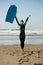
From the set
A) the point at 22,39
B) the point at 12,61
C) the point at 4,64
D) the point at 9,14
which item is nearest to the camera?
the point at 4,64

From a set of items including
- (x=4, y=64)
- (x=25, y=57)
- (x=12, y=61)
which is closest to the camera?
(x=4, y=64)

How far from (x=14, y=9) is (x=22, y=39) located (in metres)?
1.92

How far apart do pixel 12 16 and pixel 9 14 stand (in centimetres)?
29

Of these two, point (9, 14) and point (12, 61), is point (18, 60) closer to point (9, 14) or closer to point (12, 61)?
point (12, 61)

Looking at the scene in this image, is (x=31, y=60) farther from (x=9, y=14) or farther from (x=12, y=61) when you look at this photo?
(x=9, y=14)

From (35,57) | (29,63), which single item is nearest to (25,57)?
(35,57)

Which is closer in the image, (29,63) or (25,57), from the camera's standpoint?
(29,63)

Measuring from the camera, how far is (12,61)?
8.18m

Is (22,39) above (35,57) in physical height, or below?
above

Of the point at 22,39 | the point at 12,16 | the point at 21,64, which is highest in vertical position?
the point at 12,16

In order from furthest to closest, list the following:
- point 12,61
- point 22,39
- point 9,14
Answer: point 9,14 → point 22,39 → point 12,61

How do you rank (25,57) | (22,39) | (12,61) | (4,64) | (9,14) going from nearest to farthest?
(4,64) → (12,61) → (25,57) → (22,39) → (9,14)

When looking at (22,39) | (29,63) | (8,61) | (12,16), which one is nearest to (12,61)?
(8,61)

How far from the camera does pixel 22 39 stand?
1004cm
